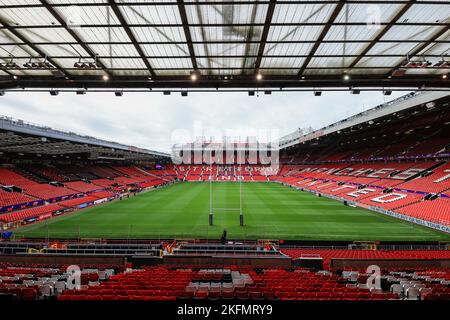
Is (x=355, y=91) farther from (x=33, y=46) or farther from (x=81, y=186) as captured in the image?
(x=81, y=186)

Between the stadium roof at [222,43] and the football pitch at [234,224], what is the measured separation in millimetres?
14041

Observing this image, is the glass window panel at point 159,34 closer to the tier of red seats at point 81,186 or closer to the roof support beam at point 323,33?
the roof support beam at point 323,33

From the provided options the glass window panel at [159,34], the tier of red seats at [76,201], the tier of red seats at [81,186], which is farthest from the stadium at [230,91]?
the tier of red seats at [81,186]

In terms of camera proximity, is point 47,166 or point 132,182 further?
point 132,182

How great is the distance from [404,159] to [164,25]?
46348mm

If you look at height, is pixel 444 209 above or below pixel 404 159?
below

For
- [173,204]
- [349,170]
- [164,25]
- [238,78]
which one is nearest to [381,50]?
[238,78]

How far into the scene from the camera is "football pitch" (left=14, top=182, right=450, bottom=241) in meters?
21.1

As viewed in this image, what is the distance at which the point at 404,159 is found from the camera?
41.8m

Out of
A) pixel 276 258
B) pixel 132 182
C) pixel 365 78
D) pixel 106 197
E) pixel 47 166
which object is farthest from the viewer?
pixel 132 182

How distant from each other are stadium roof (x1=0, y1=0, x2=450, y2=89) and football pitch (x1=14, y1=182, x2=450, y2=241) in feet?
46.1

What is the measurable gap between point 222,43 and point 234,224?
19.6 metres

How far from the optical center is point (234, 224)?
81.5 feet
